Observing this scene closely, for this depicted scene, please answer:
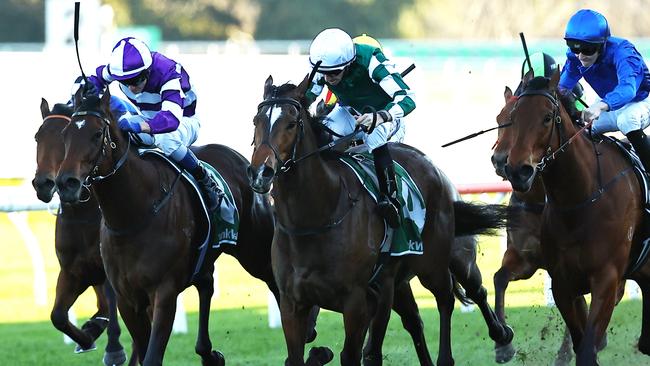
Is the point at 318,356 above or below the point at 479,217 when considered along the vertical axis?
below

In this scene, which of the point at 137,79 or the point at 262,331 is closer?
the point at 137,79

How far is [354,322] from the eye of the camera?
6094 millimetres

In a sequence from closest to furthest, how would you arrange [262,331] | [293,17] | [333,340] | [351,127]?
[351,127] < [333,340] < [262,331] < [293,17]

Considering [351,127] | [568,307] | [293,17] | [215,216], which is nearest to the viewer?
[568,307]

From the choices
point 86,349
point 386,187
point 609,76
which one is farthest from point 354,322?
point 86,349

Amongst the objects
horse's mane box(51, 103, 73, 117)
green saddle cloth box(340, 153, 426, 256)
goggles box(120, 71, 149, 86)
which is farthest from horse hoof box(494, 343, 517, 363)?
horse's mane box(51, 103, 73, 117)

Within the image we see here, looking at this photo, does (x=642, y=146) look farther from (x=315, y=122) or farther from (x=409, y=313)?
(x=315, y=122)

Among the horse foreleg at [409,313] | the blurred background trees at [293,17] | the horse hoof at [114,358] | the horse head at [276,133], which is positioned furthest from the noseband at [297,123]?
the blurred background trees at [293,17]

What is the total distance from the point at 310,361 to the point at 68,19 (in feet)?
70.0

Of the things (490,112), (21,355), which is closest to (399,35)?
(490,112)

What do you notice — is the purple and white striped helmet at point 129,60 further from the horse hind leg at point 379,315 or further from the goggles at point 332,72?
the horse hind leg at point 379,315

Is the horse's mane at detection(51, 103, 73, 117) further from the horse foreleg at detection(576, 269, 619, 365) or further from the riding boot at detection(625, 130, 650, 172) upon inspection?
the riding boot at detection(625, 130, 650, 172)

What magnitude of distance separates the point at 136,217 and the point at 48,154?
2.11ft

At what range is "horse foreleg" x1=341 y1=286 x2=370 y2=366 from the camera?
240 inches
